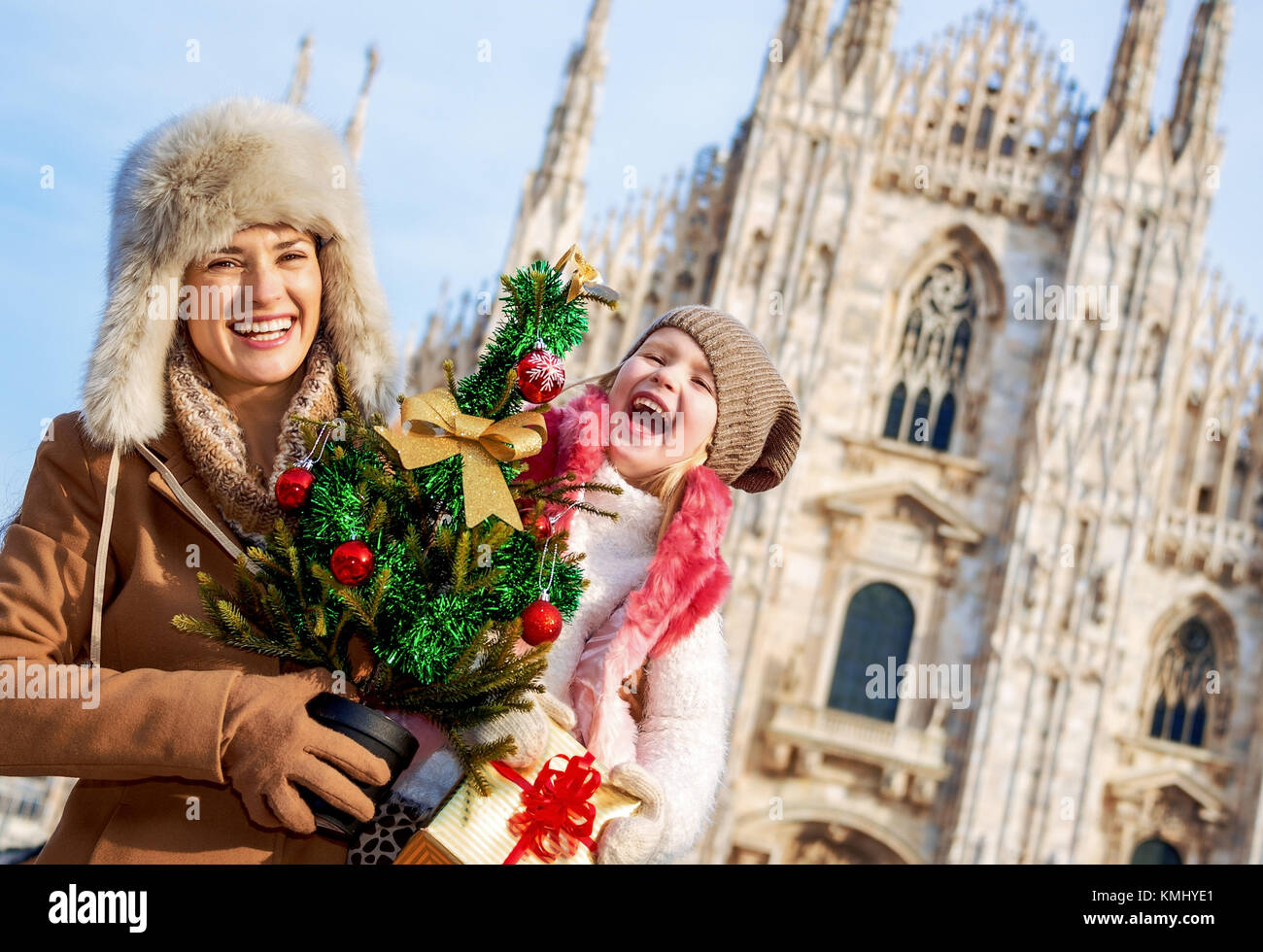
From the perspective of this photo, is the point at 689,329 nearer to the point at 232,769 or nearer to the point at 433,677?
the point at 433,677

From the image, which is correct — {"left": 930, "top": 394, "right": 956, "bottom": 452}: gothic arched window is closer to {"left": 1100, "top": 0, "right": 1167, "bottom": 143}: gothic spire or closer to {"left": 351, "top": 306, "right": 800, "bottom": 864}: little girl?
{"left": 1100, "top": 0, "right": 1167, "bottom": 143}: gothic spire

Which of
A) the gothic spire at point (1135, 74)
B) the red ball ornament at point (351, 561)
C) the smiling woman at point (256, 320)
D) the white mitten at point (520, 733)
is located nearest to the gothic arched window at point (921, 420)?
the gothic spire at point (1135, 74)

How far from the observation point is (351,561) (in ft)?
6.73

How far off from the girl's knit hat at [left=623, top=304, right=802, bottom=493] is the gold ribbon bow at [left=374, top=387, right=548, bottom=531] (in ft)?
2.10

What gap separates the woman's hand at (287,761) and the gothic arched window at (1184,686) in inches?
564

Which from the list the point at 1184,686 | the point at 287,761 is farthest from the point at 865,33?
the point at 287,761

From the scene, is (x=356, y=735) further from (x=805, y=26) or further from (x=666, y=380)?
(x=805, y=26)

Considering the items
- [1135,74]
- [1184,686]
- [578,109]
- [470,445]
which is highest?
[1135,74]

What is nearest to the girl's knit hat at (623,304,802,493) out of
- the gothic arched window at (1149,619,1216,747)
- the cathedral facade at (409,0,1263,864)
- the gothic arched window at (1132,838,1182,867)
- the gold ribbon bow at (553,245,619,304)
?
the gold ribbon bow at (553,245,619,304)

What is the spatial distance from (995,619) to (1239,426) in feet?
13.2

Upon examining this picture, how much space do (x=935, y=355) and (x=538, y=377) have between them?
13664 mm

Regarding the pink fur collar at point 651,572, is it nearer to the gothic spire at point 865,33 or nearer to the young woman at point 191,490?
the young woman at point 191,490

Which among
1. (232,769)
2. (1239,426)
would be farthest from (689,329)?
(1239,426)

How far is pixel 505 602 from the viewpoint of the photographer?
218 centimetres
